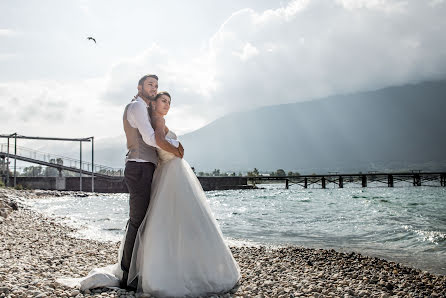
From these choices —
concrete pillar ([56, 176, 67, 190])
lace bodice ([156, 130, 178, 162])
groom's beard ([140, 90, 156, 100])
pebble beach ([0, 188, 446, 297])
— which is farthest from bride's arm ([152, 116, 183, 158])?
concrete pillar ([56, 176, 67, 190])

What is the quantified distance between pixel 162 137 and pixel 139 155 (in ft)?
1.09

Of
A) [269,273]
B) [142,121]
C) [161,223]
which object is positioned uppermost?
[142,121]

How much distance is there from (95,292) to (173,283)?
0.92 m

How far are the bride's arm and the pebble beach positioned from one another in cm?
161

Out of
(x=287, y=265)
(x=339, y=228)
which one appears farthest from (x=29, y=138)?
(x=287, y=265)

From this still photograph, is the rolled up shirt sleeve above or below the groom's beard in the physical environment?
below

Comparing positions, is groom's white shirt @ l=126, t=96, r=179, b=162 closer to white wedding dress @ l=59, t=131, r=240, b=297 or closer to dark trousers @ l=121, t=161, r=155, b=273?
dark trousers @ l=121, t=161, r=155, b=273

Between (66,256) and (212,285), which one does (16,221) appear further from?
(212,285)

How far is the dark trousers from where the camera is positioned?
3.86 meters

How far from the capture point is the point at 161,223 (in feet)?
12.8

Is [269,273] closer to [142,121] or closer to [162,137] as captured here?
Answer: [162,137]

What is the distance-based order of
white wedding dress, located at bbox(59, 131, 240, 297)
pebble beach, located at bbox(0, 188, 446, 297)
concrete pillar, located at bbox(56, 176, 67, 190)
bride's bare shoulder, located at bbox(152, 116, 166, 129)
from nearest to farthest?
white wedding dress, located at bbox(59, 131, 240, 297)
bride's bare shoulder, located at bbox(152, 116, 166, 129)
pebble beach, located at bbox(0, 188, 446, 297)
concrete pillar, located at bbox(56, 176, 67, 190)

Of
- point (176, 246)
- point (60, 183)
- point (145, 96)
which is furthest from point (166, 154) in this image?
point (60, 183)

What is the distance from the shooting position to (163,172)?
160 inches
